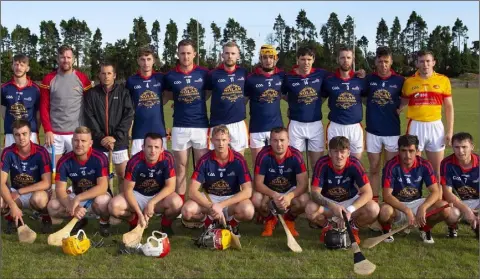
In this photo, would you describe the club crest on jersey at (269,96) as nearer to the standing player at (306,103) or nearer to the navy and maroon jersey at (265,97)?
the navy and maroon jersey at (265,97)

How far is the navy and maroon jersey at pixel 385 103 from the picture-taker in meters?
5.77

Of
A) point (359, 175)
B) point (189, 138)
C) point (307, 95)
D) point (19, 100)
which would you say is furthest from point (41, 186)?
point (359, 175)

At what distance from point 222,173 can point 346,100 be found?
1.75 meters

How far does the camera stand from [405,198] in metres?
5.12

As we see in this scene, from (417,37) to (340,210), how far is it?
242 feet

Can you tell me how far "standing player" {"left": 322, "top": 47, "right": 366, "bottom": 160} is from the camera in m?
5.82

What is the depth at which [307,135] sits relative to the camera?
5.93 m

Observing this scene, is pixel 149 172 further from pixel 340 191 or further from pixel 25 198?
pixel 340 191

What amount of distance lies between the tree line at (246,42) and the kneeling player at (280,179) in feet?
143

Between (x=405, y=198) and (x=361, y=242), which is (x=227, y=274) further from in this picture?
(x=405, y=198)

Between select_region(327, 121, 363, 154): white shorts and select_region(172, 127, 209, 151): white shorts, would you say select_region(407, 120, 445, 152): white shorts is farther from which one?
select_region(172, 127, 209, 151): white shorts

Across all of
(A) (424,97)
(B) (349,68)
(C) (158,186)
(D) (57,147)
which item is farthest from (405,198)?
(D) (57,147)

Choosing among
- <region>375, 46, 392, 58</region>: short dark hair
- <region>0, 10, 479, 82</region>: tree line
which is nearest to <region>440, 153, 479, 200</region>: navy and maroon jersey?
<region>375, 46, 392, 58</region>: short dark hair

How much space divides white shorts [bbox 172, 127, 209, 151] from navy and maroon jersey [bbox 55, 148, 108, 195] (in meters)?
1.05
